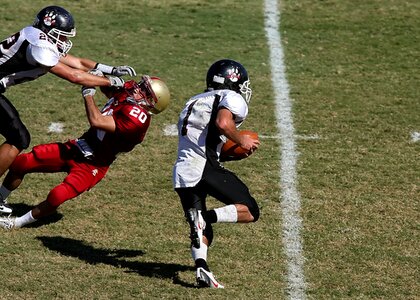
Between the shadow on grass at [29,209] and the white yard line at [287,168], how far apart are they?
179 centimetres

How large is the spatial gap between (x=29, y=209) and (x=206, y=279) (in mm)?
2084

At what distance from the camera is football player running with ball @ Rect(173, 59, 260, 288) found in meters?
6.62

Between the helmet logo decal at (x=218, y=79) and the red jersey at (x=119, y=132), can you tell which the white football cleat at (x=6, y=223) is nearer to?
the red jersey at (x=119, y=132)

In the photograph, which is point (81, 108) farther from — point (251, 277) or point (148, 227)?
point (251, 277)

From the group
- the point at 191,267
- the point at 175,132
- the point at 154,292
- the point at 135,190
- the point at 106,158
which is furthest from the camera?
the point at 175,132

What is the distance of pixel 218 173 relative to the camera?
6785 mm

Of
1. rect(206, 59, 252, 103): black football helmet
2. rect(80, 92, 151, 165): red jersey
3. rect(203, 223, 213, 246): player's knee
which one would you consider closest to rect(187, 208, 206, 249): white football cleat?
rect(203, 223, 213, 246): player's knee

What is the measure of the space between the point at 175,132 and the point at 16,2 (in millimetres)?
4713

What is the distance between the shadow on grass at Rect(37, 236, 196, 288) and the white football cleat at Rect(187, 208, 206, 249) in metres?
0.28

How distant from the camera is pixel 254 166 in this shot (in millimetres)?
8875

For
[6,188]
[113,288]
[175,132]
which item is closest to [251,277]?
[113,288]

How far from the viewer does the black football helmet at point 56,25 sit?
Result: 744 centimetres

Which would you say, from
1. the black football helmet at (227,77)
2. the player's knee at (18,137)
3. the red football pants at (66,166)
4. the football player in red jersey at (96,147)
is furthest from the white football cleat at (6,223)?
the black football helmet at (227,77)

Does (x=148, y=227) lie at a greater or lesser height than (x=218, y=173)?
lesser
